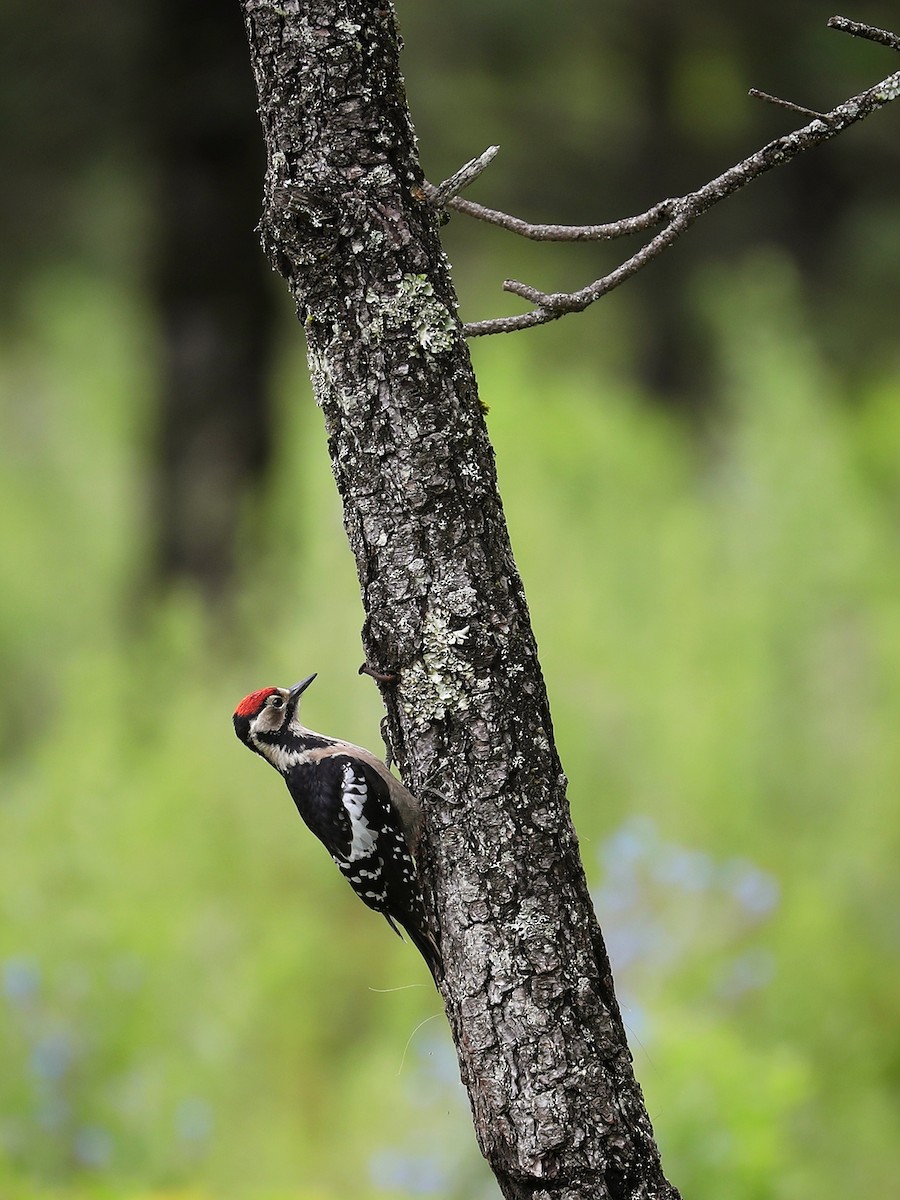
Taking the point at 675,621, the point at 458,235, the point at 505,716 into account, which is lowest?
the point at 505,716

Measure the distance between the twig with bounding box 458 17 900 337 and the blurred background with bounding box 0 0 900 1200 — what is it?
3.30 feet

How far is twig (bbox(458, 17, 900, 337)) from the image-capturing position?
137 centimetres

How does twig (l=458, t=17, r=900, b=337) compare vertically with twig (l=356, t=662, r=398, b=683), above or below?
above

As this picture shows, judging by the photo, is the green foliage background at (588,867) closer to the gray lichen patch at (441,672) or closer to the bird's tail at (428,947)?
the bird's tail at (428,947)

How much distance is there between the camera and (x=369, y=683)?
12.2 ft

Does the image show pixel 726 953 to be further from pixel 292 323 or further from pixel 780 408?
pixel 292 323

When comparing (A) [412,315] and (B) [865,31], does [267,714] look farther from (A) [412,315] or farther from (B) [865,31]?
(B) [865,31]

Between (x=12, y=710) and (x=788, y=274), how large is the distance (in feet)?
13.2

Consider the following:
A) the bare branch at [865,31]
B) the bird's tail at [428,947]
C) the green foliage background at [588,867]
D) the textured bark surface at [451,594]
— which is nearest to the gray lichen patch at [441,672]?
the textured bark surface at [451,594]

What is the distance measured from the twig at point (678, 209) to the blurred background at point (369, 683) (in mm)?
1005

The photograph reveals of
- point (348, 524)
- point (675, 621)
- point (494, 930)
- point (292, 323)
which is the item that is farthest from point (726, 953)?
point (292, 323)

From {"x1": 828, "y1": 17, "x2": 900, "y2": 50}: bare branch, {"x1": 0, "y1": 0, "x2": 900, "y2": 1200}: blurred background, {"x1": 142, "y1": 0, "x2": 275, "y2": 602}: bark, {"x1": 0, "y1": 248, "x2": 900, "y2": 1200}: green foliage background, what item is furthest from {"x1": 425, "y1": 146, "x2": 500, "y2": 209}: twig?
{"x1": 142, "y1": 0, "x2": 275, "y2": 602}: bark

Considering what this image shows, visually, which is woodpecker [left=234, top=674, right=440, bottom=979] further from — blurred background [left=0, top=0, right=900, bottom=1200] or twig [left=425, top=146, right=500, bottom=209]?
twig [left=425, top=146, right=500, bottom=209]

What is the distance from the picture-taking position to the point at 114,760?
323 centimetres
